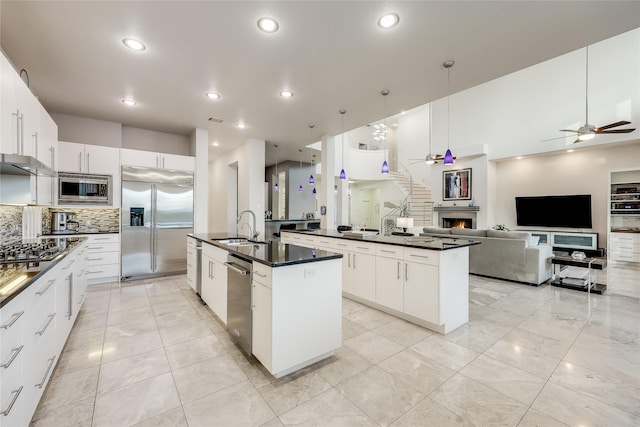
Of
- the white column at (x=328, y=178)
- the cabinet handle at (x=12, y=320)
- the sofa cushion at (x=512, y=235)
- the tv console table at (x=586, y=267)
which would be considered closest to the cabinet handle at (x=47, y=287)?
the cabinet handle at (x=12, y=320)

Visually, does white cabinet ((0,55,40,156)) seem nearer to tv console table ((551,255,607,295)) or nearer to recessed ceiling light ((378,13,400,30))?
recessed ceiling light ((378,13,400,30))

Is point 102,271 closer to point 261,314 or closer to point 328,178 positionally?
point 261,314

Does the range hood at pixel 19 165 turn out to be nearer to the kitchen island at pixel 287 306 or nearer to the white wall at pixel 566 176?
the kitchen island at pixel 287 306

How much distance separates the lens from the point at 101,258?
15.0ft

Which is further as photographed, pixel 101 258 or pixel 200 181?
pixel 200 181

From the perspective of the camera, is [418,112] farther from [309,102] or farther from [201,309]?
[201,309]

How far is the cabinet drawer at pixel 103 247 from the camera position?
447 cm

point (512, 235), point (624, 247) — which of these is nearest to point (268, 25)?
point (512, 235)

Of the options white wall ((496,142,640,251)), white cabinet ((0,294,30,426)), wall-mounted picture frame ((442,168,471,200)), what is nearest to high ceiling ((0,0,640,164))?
white cabinet ((0,294,30,426))

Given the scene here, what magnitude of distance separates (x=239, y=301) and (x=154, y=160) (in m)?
4.10

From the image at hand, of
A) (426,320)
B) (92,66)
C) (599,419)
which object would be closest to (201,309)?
(426,320)

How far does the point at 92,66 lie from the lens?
3.25m

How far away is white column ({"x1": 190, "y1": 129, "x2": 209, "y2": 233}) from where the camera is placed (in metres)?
5.54

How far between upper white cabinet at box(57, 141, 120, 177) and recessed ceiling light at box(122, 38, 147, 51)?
2632mm
